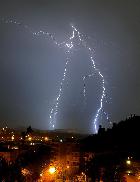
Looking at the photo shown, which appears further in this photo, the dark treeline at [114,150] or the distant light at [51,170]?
the distant light at [51,170]

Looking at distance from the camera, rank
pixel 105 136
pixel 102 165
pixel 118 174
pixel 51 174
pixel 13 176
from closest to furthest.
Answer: pixel 13 176 → pixel 118 174 → pixel 102 165 → pixel 51 174 → pixel 105 136

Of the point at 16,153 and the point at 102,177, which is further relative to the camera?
the point at 16,153

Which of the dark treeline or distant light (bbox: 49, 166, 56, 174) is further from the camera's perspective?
distant light (bbox: 49, 166, 56, 174)

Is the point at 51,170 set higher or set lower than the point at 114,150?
lower

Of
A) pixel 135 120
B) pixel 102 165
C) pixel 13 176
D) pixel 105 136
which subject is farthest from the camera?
pixel 105 136

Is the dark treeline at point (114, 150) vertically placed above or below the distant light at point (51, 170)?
above

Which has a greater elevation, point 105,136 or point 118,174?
point 105,136

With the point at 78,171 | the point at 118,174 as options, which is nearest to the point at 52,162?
the point at 78,171

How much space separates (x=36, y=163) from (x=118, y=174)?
31.9 feet

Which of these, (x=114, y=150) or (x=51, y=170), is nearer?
(x=114, y=150)

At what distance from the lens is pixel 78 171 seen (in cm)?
3122

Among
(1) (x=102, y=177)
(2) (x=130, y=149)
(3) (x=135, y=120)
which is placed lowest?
(1) (x=102, y=177)

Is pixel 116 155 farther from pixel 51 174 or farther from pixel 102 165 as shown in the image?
pixel 51 174

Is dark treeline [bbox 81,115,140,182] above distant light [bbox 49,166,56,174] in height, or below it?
above
